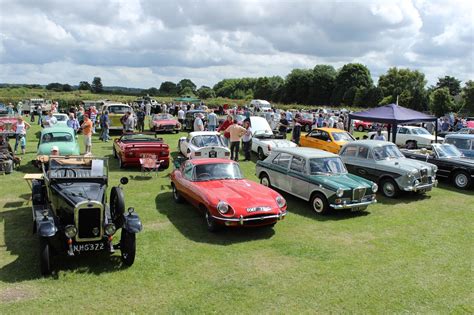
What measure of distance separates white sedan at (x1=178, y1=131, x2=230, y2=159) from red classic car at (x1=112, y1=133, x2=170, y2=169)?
0.99 m

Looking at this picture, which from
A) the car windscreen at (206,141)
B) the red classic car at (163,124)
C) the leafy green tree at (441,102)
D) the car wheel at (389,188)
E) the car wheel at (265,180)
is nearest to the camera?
the car wheel at (389,188)

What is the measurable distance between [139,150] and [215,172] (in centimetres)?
569

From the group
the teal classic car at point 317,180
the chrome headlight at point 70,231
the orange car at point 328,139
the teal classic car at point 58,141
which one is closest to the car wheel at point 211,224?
the chrome headlight at point 70,231

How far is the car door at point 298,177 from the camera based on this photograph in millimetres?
11234

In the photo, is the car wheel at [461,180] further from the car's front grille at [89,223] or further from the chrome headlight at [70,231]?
the chrome headlight at [70,231]

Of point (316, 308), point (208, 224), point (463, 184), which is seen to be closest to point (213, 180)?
point (208, 224)

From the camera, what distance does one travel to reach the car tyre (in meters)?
8.85

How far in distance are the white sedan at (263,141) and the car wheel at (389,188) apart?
227 inches

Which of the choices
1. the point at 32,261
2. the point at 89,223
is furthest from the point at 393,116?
the point at 32,261

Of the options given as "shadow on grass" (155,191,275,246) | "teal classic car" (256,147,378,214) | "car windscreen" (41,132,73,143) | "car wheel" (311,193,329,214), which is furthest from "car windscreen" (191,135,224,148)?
"car wheel" (311,193,329,214)

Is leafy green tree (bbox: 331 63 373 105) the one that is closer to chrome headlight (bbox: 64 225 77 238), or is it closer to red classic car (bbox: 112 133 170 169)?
red classic car (bbox: 112 133 170 169)

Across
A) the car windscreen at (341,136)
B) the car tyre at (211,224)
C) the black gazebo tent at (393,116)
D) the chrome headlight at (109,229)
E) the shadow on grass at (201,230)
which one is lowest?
the shadow on grass at (201,230)

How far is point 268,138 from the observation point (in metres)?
20.0

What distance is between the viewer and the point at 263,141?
18859 millimetres
